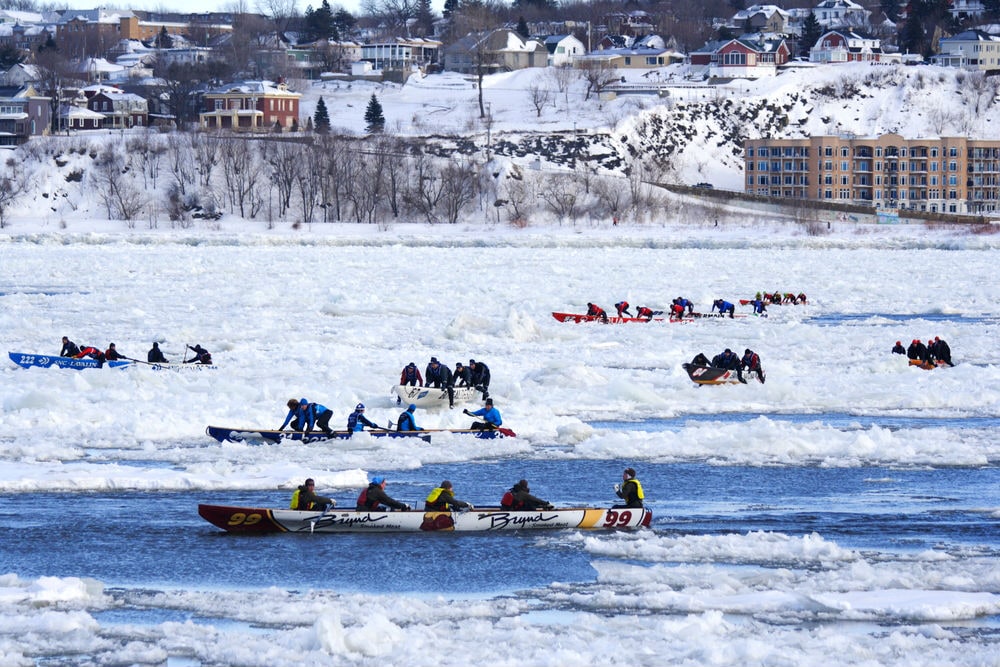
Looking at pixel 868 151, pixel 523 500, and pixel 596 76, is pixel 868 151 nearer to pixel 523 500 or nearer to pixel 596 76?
pixel 596 76

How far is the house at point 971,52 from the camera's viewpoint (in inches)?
6117

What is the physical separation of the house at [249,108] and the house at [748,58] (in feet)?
134

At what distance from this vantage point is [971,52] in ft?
510

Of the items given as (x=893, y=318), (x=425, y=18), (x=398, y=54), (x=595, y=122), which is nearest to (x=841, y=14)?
(x=425, y=18)

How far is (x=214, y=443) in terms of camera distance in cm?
2667

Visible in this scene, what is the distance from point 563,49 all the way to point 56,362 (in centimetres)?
12577

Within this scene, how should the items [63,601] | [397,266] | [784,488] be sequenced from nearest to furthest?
1. [63,601]
2. [784,488]
3. [397,266]

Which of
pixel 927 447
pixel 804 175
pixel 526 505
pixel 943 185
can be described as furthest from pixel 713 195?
pixel 526 505

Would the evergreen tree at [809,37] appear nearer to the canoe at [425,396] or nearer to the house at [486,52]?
the house at [486,52]

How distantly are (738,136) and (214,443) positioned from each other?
4480 inches

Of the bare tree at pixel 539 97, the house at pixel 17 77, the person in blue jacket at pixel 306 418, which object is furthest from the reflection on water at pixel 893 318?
the house at pixel 17 77

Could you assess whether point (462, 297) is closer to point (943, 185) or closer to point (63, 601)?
point (63, 601)

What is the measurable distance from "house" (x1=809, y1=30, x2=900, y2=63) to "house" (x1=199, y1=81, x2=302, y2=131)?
54.7m

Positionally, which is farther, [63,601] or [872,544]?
[872,544]
